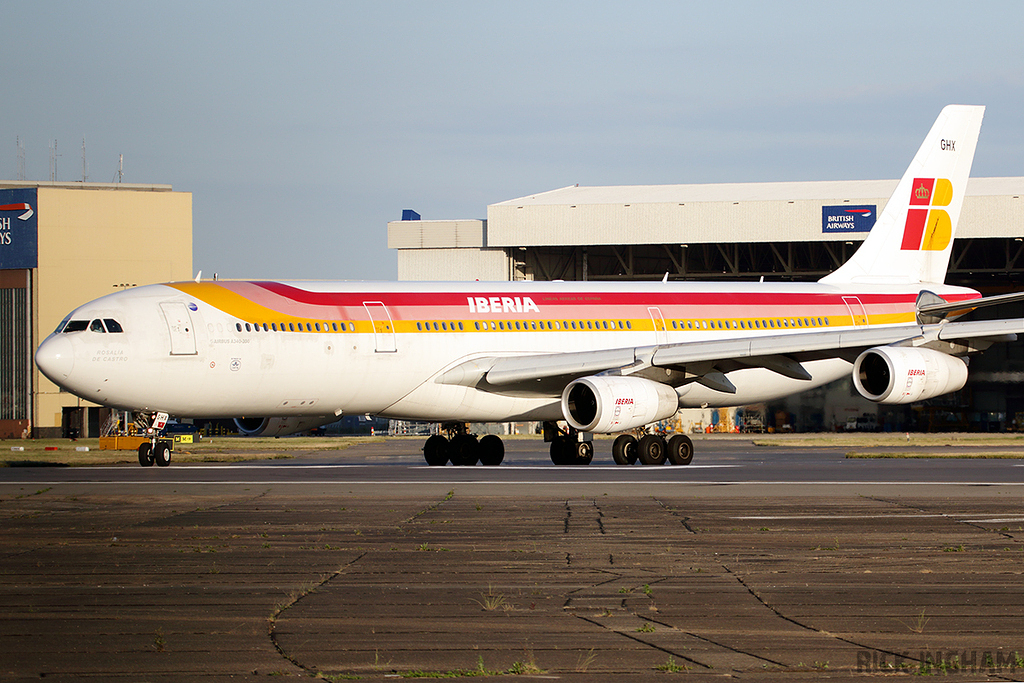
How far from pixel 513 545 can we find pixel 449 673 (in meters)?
5.82

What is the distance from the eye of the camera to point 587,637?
830 cm

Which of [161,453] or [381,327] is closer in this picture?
[381,327]

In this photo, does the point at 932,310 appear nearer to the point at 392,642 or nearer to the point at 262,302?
the point at 262,302

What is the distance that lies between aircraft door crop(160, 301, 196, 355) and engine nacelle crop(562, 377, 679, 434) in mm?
8515

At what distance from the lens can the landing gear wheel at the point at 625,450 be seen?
2773cm

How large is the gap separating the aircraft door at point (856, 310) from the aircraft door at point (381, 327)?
1386 centimetres

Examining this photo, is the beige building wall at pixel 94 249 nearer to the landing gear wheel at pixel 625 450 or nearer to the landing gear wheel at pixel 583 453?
the landing gear wheel at pixel 583 453

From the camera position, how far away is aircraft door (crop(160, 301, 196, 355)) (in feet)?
80.6

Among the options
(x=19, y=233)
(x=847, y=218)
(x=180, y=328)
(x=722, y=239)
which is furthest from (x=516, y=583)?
(x=19, y=233)

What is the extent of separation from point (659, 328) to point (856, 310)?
6478 millimetres

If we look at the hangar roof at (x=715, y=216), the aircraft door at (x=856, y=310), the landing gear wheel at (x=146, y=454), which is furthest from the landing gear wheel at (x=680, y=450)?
the hangar roof at (x=715, y=216)

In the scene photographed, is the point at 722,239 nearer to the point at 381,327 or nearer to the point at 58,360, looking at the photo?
the point at 381,327

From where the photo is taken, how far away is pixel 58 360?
78.5ft

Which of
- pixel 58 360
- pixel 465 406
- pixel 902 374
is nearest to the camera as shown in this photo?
pixel 58 360
